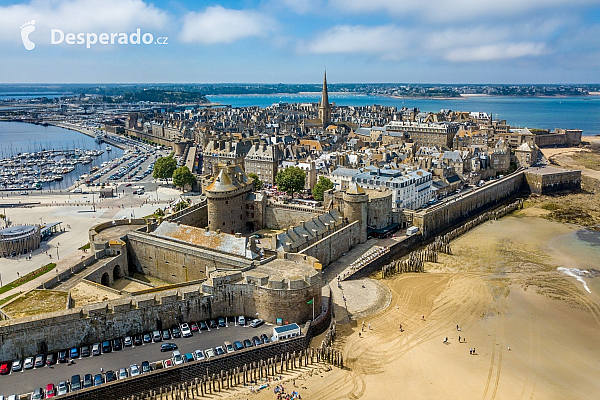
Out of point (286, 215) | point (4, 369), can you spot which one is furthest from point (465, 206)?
point (4, 369)

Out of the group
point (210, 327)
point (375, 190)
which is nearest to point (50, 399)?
point (210, 327)

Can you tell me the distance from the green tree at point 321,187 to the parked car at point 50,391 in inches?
1696

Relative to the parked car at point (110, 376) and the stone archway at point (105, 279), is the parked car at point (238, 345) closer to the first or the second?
the parked car at point (110, 376)

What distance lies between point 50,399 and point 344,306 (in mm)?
20961

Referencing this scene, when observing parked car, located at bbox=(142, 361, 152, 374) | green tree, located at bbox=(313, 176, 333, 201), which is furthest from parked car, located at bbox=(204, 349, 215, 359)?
green tree, located at bbox=(313, 176, 333, 201)

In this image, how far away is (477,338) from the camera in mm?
32562

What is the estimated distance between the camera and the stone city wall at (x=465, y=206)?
5416 cm

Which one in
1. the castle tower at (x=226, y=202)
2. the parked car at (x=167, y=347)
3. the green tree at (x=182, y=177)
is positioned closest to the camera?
the parked car at (x=167, y=347)

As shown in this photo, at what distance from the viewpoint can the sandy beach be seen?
27.2m

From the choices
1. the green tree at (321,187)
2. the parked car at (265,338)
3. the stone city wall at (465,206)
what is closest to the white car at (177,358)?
the parked car at (265,338)

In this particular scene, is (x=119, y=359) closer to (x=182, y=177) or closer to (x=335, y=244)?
(x=335, y=244)

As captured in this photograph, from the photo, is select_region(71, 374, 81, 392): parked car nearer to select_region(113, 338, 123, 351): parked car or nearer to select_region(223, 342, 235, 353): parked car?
select_region(113, 338, 123, 351): parked car

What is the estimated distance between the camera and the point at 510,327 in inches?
1344

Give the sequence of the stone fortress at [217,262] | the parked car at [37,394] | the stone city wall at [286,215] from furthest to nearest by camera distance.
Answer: the stone city wall at [286,215] < the stone fortress at [217,262] < the parked car at [37,394]
